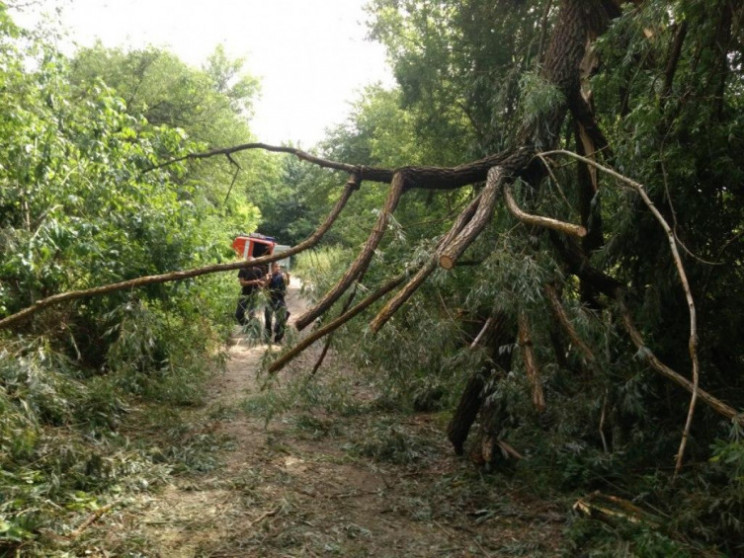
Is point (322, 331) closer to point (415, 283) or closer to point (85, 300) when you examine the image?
point (415, 283)

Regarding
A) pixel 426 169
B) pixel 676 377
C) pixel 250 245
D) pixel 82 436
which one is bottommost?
pixel 82 436

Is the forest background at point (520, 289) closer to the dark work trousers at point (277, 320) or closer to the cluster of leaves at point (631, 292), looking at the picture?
the cluster of leaves at point (631, 292)

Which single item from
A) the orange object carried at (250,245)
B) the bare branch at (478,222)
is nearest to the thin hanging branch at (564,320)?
the bare branch at (478,222)

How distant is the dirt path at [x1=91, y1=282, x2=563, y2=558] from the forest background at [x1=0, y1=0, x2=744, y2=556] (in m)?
0.40

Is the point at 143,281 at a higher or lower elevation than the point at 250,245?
lower

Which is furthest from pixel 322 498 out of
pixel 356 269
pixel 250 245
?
pixel 250 245

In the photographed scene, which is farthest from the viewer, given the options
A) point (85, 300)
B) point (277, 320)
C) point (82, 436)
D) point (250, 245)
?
point (250, 245)

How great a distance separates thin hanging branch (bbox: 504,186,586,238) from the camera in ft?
11.5

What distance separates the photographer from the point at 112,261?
618 centimetres

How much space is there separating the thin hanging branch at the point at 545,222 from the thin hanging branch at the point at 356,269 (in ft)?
2.89

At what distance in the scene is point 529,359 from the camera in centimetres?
411

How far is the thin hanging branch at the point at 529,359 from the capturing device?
12.9ft

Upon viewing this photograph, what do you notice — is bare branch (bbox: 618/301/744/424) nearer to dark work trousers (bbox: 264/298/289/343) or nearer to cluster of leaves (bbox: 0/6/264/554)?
dark work trousers (bbox: 264/298/289/343)

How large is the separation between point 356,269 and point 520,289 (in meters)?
1.13
